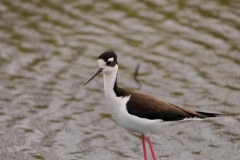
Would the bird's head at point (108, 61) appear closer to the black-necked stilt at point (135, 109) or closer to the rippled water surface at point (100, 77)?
the black-necked stilt at point (135, 109)

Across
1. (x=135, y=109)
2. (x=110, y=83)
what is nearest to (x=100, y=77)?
(x=110, y=83)

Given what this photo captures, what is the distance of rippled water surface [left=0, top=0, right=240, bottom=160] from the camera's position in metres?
8.76

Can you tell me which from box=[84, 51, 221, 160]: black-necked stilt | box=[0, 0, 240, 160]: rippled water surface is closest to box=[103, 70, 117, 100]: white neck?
box=[84, 51, 221, 160]: black-necked stilt

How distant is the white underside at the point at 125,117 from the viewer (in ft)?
25.0

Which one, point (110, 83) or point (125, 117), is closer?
point (125, 117)

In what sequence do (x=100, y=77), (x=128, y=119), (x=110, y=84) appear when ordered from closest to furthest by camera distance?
(x=128, y=119)
(x=110, y=84)
(x=100, y=77)

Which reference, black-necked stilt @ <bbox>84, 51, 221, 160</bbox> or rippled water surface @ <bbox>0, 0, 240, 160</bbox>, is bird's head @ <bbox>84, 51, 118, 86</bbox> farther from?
rippled water surface @ <bbox>0, 0, 240, 160</bbox>

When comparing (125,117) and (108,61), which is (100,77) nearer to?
(108,61)

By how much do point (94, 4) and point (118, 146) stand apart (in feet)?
14.1

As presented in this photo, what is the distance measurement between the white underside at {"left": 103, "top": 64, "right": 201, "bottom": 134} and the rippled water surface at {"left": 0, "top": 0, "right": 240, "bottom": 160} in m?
0.87

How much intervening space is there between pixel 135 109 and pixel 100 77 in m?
2.96

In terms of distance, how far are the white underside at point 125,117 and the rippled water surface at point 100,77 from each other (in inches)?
34.3

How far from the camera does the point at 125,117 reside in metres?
7.62

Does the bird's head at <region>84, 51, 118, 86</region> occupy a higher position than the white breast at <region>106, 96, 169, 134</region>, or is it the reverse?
the bird's head at <region>84, 51, 118, 86</region>
